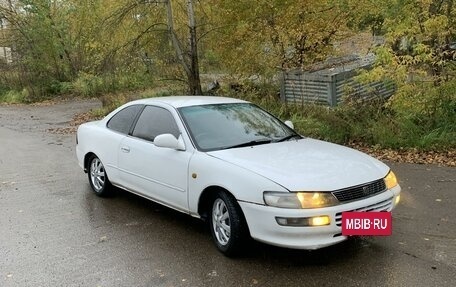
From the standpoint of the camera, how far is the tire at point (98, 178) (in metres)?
6.41

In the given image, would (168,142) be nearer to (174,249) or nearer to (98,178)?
(174,249)

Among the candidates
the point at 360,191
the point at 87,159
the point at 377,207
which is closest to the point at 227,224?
the point at 360,191

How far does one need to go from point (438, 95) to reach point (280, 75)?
465cm

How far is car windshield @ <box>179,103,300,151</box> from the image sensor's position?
16.4 feet

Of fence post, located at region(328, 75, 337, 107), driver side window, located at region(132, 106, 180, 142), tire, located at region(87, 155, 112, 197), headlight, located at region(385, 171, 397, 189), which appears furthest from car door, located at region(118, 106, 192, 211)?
fence post, located at region(328, 75, 337, 107)

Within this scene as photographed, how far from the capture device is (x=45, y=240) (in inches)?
198

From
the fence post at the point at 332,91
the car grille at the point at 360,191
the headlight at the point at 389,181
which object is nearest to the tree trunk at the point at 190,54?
the fence post at the point at 332,91

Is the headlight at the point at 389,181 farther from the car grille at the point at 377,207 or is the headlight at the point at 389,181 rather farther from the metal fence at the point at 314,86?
the metal fence at the point at 314,86

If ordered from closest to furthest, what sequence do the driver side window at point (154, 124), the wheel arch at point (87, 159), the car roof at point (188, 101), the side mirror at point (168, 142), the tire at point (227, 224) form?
the tire at point (227, 224) < the side mirror at point (168, 142) < the driver side window at point (154, 124) < the car roof at point (188, 101) < the wheel arch at point (87, 159)

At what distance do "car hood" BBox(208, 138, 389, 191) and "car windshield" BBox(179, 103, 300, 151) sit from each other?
0.21 m

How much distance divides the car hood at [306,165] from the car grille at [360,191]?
4 centimetres

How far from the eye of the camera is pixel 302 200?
388 centimetres

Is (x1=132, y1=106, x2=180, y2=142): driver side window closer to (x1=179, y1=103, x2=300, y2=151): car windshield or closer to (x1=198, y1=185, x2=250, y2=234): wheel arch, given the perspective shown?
(x1=179, y1=103, x2=300, y2=151): car windshield

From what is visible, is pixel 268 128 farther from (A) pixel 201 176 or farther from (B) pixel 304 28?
(B) pixel 304 28
